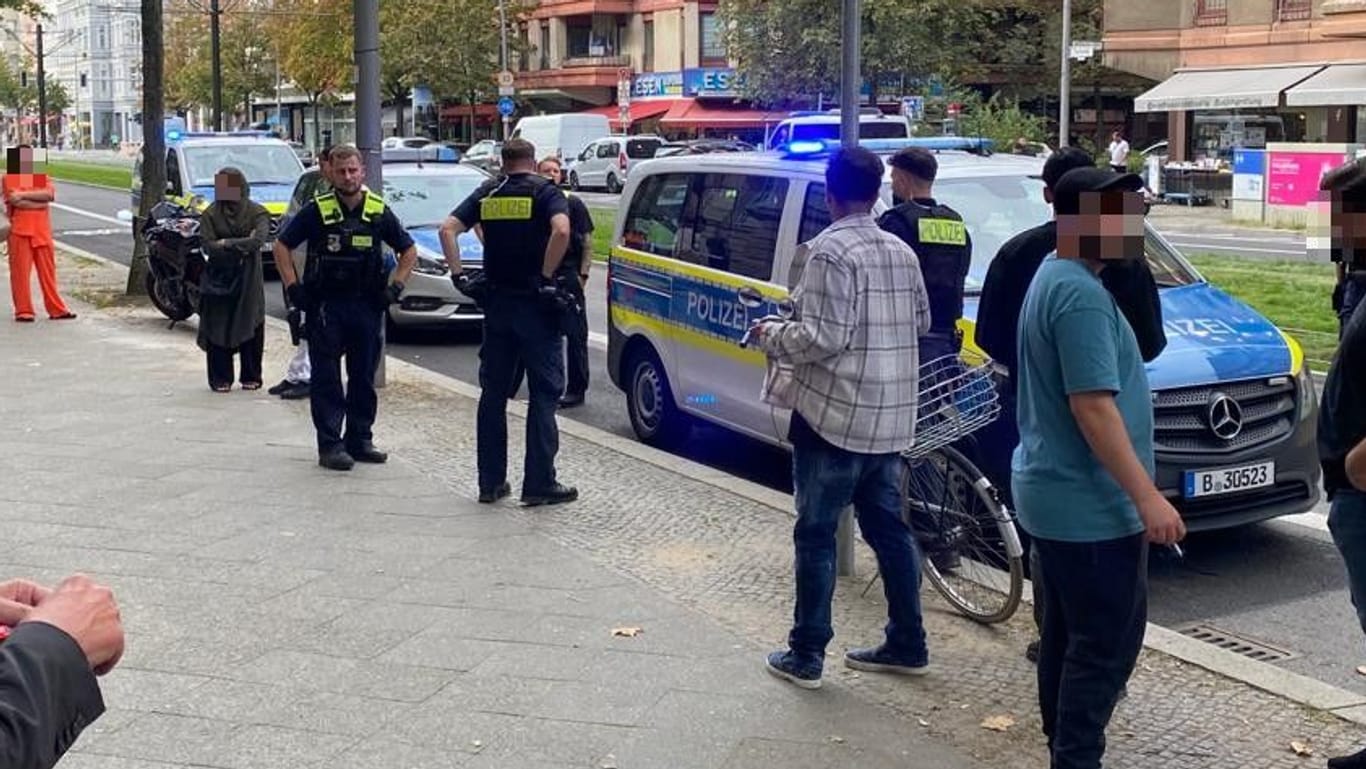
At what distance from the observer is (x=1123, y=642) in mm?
3928

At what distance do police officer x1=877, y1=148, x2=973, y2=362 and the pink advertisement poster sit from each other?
24.6m

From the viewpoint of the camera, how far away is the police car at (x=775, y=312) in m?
6.62

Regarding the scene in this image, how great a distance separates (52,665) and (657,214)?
7.45 m

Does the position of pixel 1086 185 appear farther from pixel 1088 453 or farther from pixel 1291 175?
pixel 1291 175

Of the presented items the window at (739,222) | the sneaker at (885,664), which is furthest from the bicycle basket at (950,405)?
the window at (739,222)

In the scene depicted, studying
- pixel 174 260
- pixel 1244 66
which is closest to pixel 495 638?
pixel 174 260

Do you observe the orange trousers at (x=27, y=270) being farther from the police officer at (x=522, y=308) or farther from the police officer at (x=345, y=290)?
the police officer at (x=522, y=308)

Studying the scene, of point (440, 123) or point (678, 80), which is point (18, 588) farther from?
point (440, 123)

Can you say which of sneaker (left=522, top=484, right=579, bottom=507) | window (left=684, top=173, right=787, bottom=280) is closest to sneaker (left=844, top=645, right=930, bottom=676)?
sneaker (left=522, top=484, right=579, bottom=507)

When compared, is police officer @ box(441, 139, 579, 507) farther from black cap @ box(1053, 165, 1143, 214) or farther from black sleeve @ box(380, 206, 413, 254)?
black cap @ box(1053, 165, 1143, 214)

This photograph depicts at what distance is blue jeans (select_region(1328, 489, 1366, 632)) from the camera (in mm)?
4035

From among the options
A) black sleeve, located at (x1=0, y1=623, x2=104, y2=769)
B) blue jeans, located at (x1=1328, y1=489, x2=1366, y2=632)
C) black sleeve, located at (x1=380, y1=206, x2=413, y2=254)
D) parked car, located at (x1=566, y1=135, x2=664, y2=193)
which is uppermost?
parked car, located at (x1=566, y1=135, x2=664, y2=193)

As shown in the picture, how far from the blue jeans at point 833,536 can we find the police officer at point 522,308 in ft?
8.48

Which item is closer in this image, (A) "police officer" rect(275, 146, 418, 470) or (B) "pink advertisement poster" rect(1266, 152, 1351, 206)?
(A) "police officer" rect(275, 146, 418, 470)
